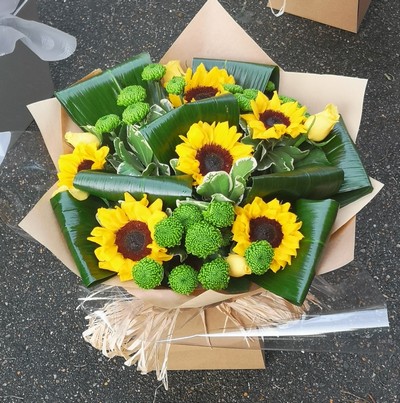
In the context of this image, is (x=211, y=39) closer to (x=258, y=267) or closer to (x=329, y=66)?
(x=258, y=267)

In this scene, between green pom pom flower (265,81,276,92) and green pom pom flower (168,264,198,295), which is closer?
green pom pom flower (168,264,198,295)

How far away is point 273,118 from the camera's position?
3.28 ft

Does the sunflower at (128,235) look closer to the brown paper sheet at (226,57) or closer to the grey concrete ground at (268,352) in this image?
the brown paper sheet at (226,57)

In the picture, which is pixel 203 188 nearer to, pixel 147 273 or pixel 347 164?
pixel 147 273

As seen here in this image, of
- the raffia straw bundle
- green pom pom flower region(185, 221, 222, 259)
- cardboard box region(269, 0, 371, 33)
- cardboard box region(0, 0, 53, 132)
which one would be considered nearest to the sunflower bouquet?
green pom pom flower region(185, 221, 222, 259)

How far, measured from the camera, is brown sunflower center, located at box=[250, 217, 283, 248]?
0.93 m

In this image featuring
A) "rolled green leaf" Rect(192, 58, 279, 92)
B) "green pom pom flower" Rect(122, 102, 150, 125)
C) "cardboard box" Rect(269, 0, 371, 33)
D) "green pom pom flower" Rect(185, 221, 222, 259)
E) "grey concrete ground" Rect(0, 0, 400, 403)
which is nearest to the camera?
"green pom pom flower" Rect(185, 221, 222, 259)

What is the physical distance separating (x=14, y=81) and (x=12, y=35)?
0.35 m

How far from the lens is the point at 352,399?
1.66 meters

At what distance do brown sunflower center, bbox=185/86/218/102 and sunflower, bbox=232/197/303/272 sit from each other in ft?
0.77

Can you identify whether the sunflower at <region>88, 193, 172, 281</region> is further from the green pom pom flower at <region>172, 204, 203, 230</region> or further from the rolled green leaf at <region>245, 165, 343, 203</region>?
the rolled green leaf at <region>245, 165, 343, 203</region>

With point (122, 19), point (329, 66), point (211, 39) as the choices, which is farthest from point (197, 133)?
point (122, 19)

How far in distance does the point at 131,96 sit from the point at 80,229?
0.24 meters

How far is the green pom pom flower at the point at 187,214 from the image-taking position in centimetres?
91
